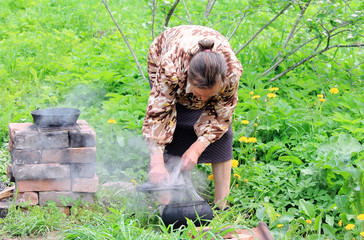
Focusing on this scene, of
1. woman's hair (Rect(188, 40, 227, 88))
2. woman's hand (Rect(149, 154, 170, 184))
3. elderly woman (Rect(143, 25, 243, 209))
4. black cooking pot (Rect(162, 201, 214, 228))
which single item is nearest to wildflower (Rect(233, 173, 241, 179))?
elderly woman (Rect(143, 25, 243, 209))

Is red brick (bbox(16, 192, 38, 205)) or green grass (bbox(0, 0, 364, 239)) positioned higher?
green grass (bbox(0, 0, 364, 239))

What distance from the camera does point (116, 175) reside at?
12.7 ft

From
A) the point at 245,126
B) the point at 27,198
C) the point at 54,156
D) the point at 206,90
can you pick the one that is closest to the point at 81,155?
the point at 54,156

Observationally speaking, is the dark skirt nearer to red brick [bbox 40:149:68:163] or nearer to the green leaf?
the green leaf

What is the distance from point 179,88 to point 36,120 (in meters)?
1.19

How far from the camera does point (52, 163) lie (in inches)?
129

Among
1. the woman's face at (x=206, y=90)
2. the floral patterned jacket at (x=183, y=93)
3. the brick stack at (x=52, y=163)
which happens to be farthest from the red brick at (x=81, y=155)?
the woman's face at (x=206, y=90)

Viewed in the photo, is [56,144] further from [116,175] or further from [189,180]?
[189,180]

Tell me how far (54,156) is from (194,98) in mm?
1141

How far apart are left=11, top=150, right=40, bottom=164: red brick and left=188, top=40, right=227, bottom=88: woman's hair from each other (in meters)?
1.38

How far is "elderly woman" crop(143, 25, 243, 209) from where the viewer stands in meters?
2.58

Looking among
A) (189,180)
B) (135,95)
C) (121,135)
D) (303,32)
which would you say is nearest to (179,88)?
(189,180)

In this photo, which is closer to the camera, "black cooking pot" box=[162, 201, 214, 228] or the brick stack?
"black cooking pot" box=[162, 201, 214, 228]

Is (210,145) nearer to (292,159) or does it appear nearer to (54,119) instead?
(292,159)
